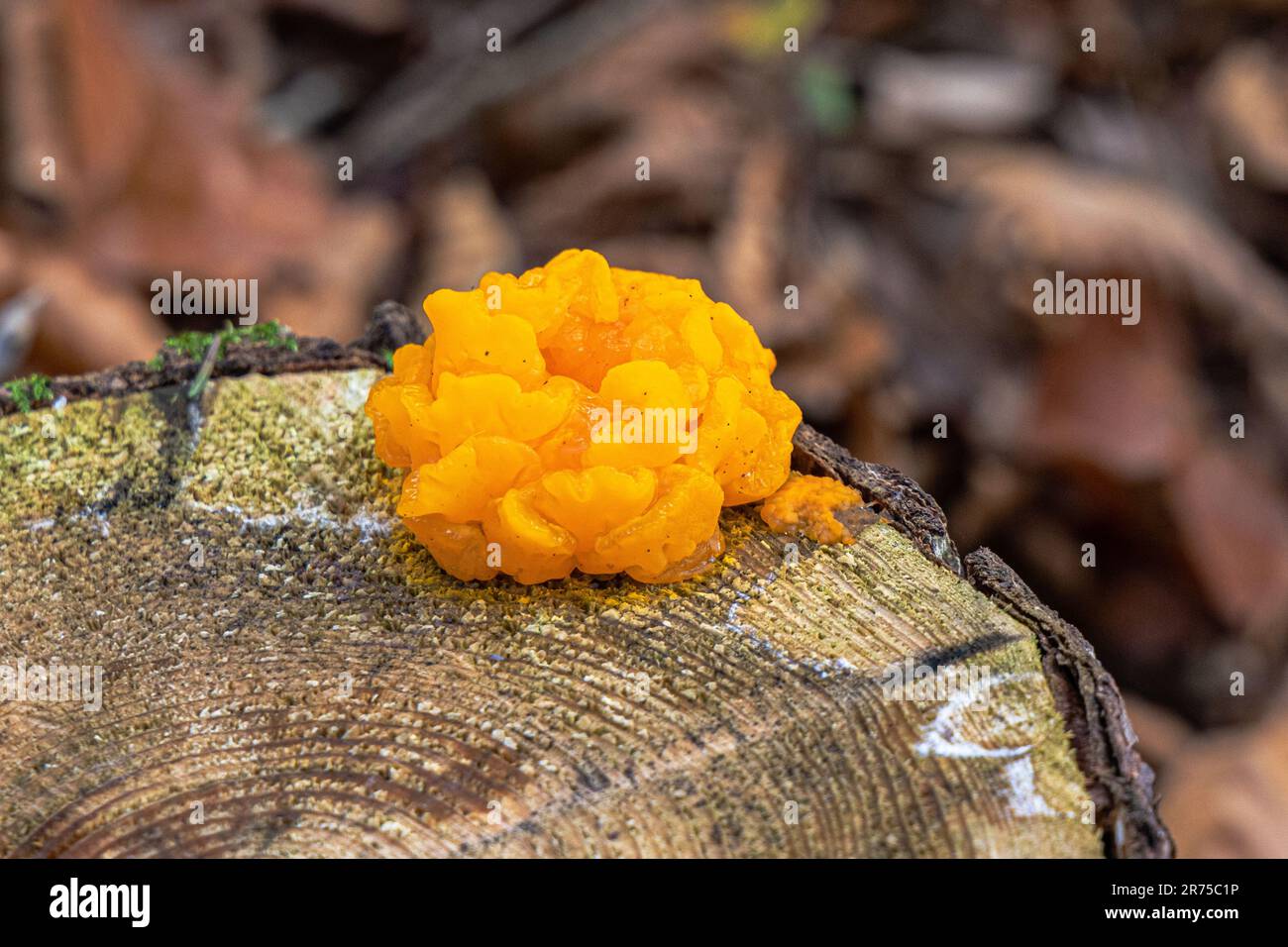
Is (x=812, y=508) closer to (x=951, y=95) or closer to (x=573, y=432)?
(x=573, y=432)

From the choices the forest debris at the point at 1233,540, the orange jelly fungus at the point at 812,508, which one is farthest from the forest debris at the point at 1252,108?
the orange jelly fungus at the point at 812,508

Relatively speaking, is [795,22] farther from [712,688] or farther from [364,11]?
[712,688]

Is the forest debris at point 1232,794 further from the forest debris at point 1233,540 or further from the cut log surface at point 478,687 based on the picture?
the cut log surface at point 478,687

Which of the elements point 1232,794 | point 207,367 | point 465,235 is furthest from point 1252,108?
point 207,367

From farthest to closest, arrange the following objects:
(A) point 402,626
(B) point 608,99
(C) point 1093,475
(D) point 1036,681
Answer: (B) point 608,99 → (C) point 1093,475 → (A) point 402,626 → (D) point 1036,681

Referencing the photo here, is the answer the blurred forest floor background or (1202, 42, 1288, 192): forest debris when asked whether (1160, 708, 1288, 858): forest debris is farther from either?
(1202, 42, 1288, 192): forest debris

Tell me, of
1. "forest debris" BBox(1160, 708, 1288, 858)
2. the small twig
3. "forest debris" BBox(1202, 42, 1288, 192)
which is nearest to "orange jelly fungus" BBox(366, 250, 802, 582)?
the small twig
